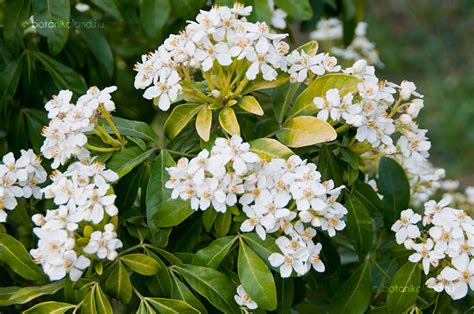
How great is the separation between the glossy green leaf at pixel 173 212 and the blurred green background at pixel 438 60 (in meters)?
3.99

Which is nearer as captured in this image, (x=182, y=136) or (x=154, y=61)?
(x=154, y=61)

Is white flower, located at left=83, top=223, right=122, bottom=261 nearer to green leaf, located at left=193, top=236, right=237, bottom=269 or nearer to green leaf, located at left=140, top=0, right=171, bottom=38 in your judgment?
green leaf, located at left=193, top=236, right=237, bottom=269

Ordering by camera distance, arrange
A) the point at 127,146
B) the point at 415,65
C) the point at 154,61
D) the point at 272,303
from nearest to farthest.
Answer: the point at 272,303 < the point at 154,61 < the point at 127,146 < the point at 415,65

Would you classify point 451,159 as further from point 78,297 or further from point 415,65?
point 78,297

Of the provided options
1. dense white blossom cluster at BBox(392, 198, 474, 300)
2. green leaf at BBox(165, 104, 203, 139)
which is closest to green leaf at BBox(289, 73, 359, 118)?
green leaf at BBox(165, 104, 203, 139)

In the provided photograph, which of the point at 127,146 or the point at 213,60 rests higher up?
the point at 213,60

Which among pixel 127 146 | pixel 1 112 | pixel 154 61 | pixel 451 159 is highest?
pixel 154 61

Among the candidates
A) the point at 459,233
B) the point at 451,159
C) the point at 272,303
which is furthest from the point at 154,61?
the point at 451,159

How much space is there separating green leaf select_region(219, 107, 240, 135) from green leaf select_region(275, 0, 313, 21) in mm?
696

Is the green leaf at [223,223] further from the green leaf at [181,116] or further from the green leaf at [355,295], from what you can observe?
the green leaf at [355,295]

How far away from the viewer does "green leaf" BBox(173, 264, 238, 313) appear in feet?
5.31

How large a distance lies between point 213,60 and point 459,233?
0.62 m

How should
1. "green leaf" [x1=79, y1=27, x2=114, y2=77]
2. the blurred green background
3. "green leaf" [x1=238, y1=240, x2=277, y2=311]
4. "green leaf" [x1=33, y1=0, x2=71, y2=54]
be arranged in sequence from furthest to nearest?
1. the blurred green background
2. "green leaf" [x1=79, y1=27, x2=114, y2=77]
3. "green leaf" [x1=33, y1=0, x2=71, y2=54]
4. "green leaf" [x1=238, y1=240, x2=277, y2=311]

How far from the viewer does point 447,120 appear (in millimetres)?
5645
